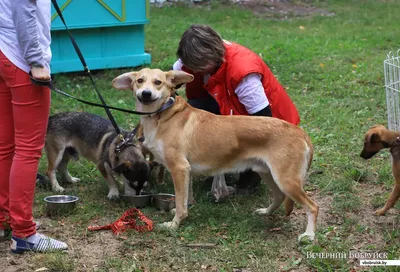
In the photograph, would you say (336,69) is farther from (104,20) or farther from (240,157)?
(240,157)

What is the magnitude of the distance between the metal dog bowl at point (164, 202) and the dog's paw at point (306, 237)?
4.32 ft

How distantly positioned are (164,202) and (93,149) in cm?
113

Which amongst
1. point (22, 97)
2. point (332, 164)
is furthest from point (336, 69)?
→ point (22, 97)

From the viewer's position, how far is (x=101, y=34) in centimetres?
Answer: 1052

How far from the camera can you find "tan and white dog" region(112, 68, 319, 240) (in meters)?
4.75

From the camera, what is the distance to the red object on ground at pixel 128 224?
4.95 meters

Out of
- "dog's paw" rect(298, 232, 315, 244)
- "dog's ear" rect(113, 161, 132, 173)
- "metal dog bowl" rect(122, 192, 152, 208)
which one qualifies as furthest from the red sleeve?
"dog's paw" rect(298, 232, 315, 244)

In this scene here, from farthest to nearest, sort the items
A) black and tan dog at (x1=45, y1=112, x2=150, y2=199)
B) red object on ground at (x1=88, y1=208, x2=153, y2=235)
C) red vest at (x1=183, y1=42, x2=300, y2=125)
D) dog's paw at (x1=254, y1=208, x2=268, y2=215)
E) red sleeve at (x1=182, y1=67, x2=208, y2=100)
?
red sleeve at (x1=182, y1=67, x2=208, y2=100) → black and tan dog at (x1=45, y1=112, x2=150, y2=199) → red vest at (x1=183, y1=42, x2=300, y2=125) → dog's paw at (x1=254, y1=208, x2=268, y2=215) → red object on ground at (x1=88, y1=208, x2=153, y2=235)

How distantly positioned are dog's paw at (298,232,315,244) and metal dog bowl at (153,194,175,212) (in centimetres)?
132

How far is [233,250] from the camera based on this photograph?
459 centimetres

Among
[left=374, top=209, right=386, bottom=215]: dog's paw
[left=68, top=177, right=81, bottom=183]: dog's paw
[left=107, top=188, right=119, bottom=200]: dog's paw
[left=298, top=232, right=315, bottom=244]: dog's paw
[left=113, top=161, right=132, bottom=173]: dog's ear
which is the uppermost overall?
[left=113, top=161, right=132, bottom=173]: dog's ear

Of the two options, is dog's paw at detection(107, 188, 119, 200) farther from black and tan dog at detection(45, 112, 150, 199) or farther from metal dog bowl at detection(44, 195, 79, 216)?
metal dog bowl at detection(44, 195, 79, 216)

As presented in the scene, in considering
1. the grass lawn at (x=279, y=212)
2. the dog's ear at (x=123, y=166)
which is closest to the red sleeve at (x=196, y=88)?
the grass lawn at (x=279, y=212)

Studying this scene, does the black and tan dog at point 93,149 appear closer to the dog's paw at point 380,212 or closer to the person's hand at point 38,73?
the person's hand at point 38,73
